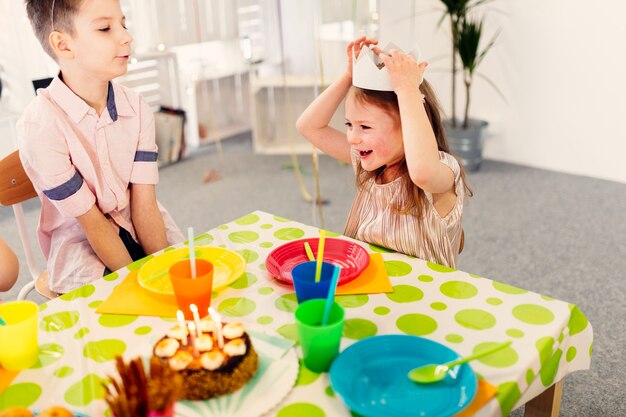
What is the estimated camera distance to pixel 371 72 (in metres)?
1.45

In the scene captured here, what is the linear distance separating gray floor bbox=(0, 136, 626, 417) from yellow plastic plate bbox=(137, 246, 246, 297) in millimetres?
1056

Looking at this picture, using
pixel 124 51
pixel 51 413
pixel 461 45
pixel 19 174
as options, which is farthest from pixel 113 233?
pixel 461 45

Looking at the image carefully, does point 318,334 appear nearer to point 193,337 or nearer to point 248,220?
point 193,337

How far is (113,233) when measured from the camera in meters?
1.64

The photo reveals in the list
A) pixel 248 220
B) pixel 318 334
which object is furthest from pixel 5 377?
→ pixel 248 220

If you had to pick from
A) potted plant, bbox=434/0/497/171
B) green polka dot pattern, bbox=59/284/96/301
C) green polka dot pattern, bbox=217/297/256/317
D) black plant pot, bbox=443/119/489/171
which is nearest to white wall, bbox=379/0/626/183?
potted plant, bbox=434/0/497/171

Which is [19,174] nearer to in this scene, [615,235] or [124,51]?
[124,51]

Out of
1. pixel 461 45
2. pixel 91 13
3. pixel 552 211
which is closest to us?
pixel 91 13

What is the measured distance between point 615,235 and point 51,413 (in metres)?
2.64

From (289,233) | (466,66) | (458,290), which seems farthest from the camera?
(466,66)

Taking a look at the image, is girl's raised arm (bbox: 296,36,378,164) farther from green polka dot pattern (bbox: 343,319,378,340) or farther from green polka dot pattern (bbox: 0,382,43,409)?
green polka dot pattern (bbox: 0,382,43,409)

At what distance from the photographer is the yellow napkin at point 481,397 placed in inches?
35.3

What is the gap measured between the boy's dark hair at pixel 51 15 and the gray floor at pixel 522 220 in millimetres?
1343

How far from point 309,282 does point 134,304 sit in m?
0.35
